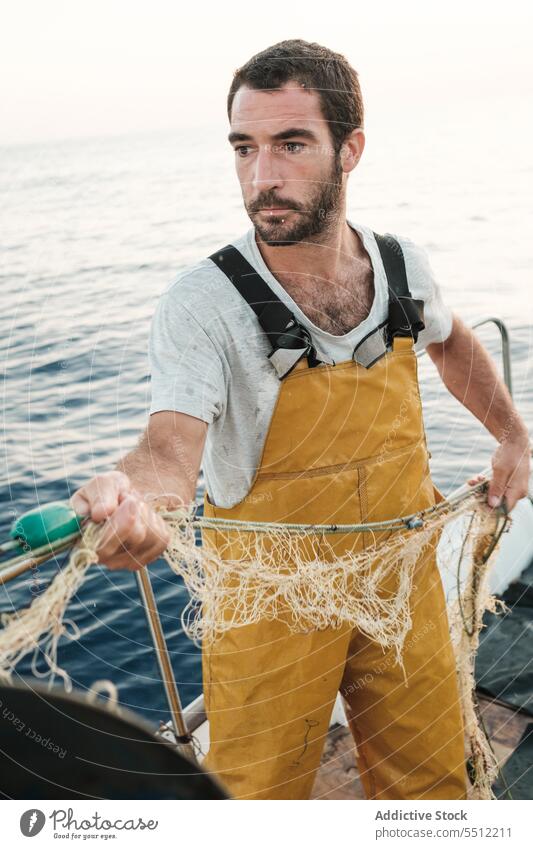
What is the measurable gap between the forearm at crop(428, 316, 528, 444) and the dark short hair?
57cm

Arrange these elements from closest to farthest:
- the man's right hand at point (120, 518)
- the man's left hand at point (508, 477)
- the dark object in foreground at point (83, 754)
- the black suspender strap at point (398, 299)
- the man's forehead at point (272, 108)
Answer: the dark object in foreground at point (83, 754)
the man's right hand at point (120, 518)
the man's forehead at point (272, 108)
the black suspender strap at point (398, 299)
the man's left hand at point (508, 477)

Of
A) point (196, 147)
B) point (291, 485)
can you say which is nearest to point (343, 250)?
point (291, 485)

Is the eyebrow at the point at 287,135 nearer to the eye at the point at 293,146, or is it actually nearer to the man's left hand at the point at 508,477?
the eye at the point at 293,146

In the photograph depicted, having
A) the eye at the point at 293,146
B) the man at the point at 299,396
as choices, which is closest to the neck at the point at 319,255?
the man at the point at 299,396

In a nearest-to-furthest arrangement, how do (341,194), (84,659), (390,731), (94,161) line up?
(341,194)
(390,731)
(84,659)
(94,161)

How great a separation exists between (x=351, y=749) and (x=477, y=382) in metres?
1.13

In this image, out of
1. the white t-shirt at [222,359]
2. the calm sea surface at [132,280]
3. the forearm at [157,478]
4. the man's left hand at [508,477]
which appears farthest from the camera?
the calm sea surface at [132,280]

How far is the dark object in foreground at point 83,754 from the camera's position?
2.99 ft

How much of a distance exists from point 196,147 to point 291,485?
38.2 feet

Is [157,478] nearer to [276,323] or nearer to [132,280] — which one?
[276,323]
